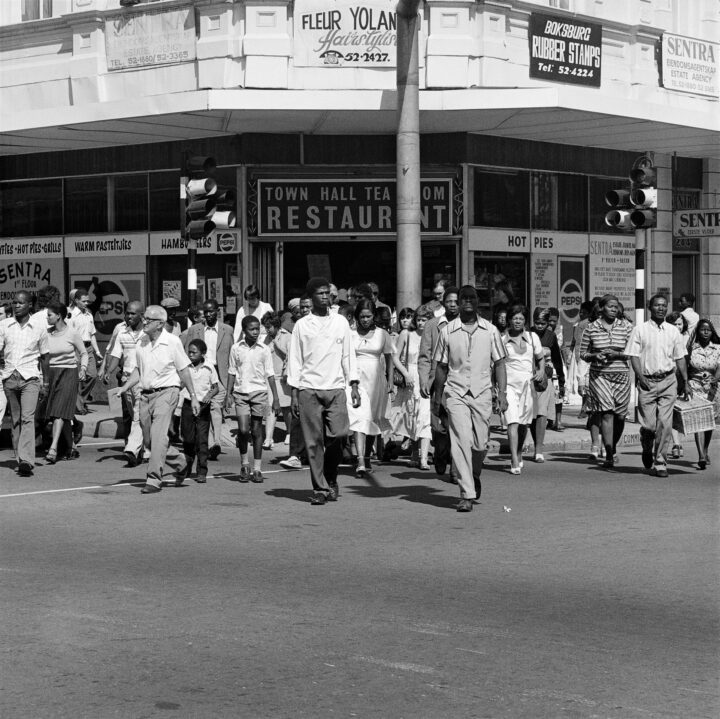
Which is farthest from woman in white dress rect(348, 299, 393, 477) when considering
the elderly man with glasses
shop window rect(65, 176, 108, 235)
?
shop window rect(65, 176, 108, 235)

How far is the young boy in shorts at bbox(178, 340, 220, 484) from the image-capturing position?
521 inches

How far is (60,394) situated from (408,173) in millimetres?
6305

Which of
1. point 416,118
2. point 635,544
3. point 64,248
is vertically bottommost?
point 635,544

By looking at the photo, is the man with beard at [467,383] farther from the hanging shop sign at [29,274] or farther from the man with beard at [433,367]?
the hanging shop sign at [29,274]

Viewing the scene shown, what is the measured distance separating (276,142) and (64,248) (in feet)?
15.8

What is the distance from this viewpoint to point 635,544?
9492 millimetres

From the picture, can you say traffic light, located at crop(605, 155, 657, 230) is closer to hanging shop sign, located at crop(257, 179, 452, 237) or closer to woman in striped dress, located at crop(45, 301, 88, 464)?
hanging shop sign, located at crop(257, 179, 452, 237)

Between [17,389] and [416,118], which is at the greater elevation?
[416,118]

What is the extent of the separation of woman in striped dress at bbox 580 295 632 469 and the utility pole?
4.75 meters

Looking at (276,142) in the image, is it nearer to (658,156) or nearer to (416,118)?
(416,118)

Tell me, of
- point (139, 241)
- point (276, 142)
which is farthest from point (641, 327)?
point (139, 241)

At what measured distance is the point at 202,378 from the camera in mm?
13508

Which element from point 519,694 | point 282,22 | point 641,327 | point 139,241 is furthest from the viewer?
point 139,241

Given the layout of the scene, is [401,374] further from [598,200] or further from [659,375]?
[598,200]
